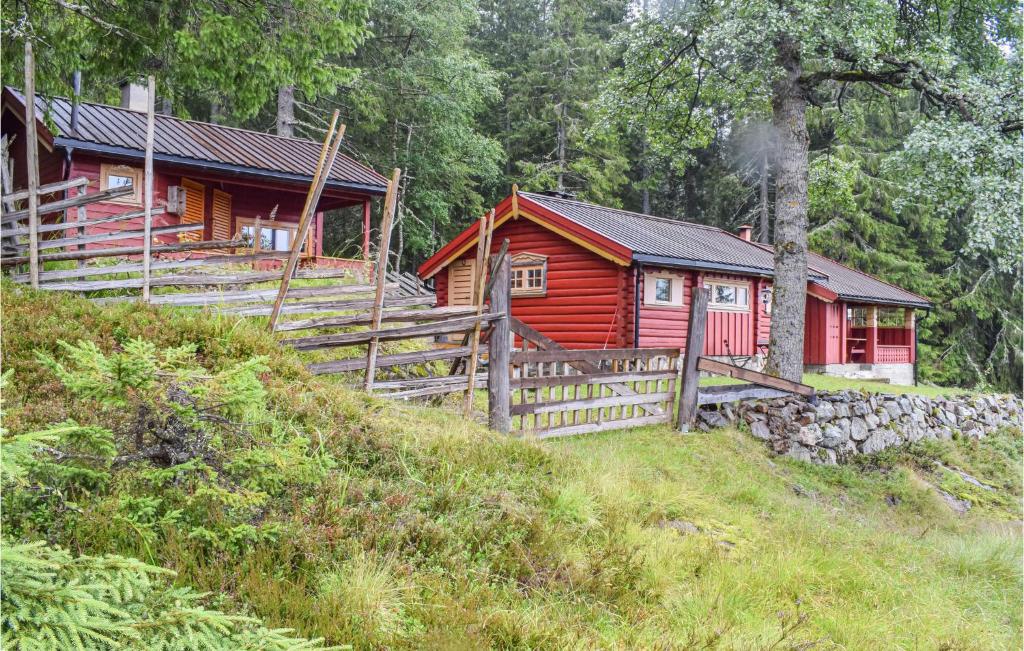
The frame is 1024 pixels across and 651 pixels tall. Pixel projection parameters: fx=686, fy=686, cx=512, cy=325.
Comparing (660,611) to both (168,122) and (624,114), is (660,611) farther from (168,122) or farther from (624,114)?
(168,122)

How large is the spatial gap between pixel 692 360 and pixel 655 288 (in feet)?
25.0

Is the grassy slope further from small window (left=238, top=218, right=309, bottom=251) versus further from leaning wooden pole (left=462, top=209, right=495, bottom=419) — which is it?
small window (left=238, top=218, right=309, bottom=251)

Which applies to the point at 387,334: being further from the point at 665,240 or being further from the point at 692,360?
the point at 665,240

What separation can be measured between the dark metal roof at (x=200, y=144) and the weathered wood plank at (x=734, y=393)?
43.4 feet

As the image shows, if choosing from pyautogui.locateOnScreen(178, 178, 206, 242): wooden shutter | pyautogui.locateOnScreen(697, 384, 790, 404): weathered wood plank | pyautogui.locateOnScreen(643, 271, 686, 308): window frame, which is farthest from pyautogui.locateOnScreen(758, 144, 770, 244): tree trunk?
pyautogui.locateOnScreen(178, 178, 206, 242): wooden shutter

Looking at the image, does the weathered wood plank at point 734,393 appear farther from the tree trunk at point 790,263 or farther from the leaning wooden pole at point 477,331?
the leaning wooden pole at point 477,331

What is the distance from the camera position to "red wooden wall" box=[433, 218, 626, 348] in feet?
58.6

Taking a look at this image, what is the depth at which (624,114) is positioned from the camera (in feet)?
59.1

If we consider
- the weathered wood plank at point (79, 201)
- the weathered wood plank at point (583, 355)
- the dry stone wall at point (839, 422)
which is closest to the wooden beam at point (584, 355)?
the weathered wood plank at point (583, 355)

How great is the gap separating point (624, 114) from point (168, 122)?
13297 millimetres

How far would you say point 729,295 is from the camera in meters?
20.2

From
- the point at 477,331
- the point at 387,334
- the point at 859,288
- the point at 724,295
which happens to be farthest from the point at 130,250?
the point at 859,288

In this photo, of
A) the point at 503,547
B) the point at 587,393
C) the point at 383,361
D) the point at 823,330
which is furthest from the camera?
the point at 823,330

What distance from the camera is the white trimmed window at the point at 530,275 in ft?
64.3
